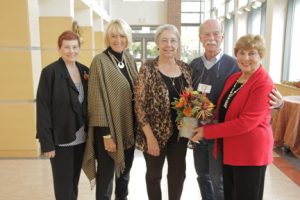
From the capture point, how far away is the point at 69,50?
6.78 feet

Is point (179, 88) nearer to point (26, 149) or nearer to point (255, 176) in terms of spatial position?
point (255, 176)

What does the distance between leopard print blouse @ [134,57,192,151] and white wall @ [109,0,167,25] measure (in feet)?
40.6

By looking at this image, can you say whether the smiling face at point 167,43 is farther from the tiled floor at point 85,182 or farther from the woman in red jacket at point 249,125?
the tiled floor at point 85,182

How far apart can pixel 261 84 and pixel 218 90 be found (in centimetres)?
49

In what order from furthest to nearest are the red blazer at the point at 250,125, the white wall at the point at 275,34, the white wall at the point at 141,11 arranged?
the white wall at the point at 141,11
the white wall at the point at 275,34
the red blazer at the point at 250,125

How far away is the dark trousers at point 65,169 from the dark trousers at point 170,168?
1.77 ft

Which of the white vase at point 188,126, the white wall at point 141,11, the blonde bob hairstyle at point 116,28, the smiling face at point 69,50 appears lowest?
the white vase at point 188,126

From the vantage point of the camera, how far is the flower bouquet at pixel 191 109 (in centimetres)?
185

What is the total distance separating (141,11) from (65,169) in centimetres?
1281

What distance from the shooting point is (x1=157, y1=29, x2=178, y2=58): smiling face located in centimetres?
202

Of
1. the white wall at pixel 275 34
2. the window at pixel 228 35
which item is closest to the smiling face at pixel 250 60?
the white wall at pixel 275 34

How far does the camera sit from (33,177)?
11.1 ft

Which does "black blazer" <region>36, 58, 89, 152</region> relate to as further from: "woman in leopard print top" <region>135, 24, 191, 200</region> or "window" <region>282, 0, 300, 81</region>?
"window" <region>282, 0, 300, 81</region>

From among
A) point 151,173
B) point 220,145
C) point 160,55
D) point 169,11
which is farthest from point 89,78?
point 169,11
